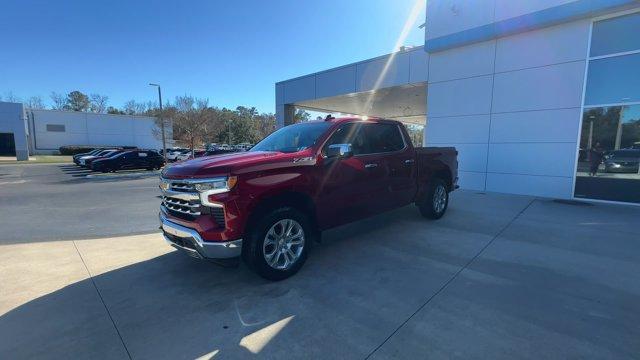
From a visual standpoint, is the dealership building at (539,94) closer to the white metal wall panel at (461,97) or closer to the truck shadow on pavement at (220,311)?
the white metal wall panel at (461,97)

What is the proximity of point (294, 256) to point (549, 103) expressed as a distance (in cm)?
964

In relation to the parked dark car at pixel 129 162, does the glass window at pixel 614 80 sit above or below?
above

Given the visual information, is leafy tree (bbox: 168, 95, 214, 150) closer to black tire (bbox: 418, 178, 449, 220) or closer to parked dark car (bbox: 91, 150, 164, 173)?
→ parked dark car (bbox: 91, 150, 164, 173)

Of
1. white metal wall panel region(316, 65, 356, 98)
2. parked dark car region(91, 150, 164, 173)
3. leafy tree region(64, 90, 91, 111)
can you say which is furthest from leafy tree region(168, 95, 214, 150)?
leafy tree region(64, 90, 91, 111)

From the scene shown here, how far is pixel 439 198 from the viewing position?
→ 264 inches

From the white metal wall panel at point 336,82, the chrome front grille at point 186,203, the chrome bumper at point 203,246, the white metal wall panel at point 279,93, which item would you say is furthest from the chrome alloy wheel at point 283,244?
the white metal wall panel at point 279,93

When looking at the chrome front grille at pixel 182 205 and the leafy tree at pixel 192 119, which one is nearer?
the chrome front grille at pixel 182 205

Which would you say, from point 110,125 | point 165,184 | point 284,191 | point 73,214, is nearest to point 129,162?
point 73,214

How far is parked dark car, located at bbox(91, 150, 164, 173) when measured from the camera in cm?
2047

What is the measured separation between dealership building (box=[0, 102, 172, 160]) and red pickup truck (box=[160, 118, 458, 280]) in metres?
43.0

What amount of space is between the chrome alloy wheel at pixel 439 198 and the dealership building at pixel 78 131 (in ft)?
140

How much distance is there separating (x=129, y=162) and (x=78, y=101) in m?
86.9

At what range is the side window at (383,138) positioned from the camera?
4992 mm

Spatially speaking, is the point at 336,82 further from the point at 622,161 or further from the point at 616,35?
the point at 622,161
